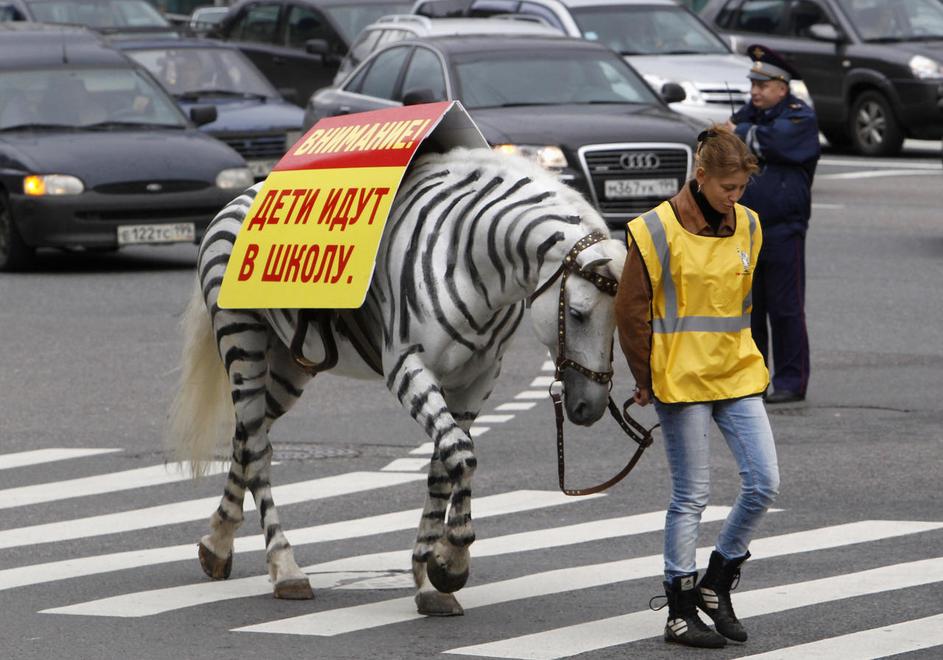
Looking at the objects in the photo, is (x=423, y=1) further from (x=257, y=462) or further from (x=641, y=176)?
(x=257, y=462)

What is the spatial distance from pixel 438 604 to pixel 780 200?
5.49 meters

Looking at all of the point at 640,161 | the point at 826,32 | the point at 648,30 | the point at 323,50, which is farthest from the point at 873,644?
the point at 826,32

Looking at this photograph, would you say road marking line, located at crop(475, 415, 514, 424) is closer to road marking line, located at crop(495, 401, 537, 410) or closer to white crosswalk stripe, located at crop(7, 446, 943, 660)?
road marking line, located at crop(495, 401, 537, 410)

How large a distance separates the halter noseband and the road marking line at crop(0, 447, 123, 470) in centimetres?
455

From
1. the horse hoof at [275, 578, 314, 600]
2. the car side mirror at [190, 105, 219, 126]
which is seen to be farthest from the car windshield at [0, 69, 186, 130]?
the horse hoof at [275, 578, 314, 600]

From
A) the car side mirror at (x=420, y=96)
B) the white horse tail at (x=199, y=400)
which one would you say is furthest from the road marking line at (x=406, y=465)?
the car side mirror at (x=420, y=96)

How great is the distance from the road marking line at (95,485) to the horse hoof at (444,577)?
240 cm

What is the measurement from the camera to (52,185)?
1903cm

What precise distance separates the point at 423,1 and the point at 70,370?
13.9 m

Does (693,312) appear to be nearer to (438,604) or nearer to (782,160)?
(438,604)

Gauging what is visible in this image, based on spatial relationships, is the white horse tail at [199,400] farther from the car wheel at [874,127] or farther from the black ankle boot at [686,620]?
the car wheel at [874,127]

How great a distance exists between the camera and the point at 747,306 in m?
7.57

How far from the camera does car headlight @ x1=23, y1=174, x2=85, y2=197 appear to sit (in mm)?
18984

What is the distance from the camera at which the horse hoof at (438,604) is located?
7972mm
